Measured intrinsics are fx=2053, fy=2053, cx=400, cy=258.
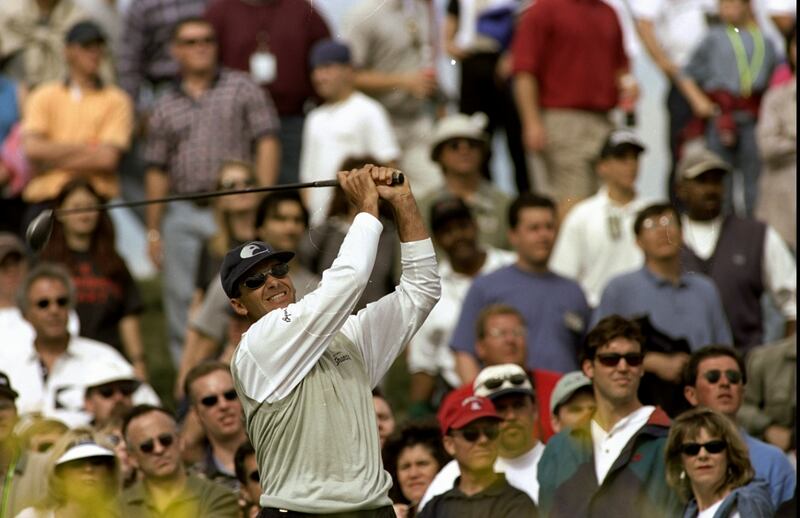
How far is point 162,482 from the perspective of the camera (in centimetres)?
1027

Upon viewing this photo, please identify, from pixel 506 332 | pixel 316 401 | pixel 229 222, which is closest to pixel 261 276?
pixel 316 401

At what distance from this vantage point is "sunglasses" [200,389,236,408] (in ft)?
35.3

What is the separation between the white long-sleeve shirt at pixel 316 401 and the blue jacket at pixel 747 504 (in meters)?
1.90

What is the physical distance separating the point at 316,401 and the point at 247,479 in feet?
8.40

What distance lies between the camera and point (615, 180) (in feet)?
42.3

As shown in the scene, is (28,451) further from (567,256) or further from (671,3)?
(671,3)

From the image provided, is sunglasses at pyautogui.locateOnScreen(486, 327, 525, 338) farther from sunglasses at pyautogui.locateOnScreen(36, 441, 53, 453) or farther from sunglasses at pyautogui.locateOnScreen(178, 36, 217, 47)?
sunglasses at pyautogui.locateOnScreen(178, 36, 217, 47)

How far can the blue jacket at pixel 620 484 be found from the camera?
9.41 meters

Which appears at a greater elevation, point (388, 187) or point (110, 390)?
point (388, 187)

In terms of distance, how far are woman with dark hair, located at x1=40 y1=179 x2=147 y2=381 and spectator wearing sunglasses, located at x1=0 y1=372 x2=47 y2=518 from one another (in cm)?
262

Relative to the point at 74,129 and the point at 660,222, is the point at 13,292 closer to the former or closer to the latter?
the point at 74,129

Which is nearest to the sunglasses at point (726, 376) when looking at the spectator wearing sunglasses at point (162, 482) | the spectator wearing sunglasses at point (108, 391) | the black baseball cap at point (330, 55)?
the spectator wearing sunglasses at point (162, 482)

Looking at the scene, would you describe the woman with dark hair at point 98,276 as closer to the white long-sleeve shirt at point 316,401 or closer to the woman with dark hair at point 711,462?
the woman with dark hair at point 711,462

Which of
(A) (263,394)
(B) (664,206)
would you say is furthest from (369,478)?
(B) (664,206)
